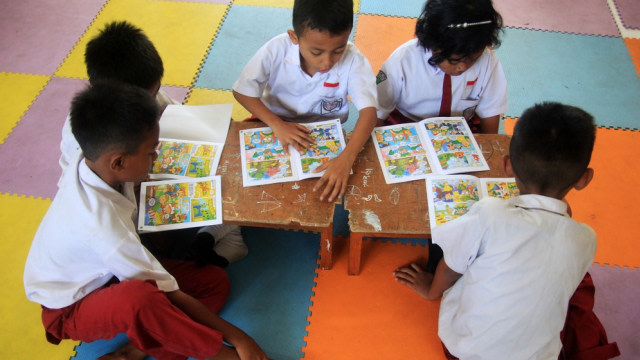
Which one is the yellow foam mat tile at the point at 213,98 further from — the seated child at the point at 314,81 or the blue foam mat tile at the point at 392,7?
the blue foam mat tile at the point at 392,7

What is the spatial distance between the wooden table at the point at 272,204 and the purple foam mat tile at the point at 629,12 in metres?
3.48

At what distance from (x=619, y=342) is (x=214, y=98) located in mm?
2787

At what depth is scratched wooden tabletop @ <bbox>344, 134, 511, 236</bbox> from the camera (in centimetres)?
175

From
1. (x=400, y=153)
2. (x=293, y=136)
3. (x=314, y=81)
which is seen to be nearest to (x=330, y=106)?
(x=314, y=81)

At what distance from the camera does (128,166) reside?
5.17 ft

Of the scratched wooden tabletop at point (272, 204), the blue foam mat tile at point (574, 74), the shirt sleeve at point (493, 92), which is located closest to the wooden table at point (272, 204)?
the scratched wooden tabletop at point (272, 204)

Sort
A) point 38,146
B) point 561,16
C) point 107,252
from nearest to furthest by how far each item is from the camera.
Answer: point 107,252
point 38,146
point 561,16

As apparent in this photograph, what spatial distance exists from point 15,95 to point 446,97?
9.62 ft

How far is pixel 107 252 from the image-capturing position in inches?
58.8

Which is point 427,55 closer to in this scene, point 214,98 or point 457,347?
point 457,347

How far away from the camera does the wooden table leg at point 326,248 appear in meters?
1.96

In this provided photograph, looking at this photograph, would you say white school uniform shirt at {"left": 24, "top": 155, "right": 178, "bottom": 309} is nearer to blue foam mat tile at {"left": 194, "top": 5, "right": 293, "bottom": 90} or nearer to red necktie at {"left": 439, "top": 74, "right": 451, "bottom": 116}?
red necktie at {"left": 439, "top": 74, "right": 451, "bottom": 116}

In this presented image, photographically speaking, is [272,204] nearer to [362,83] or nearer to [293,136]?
[293,136]

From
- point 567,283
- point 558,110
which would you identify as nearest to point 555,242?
point 567,283
